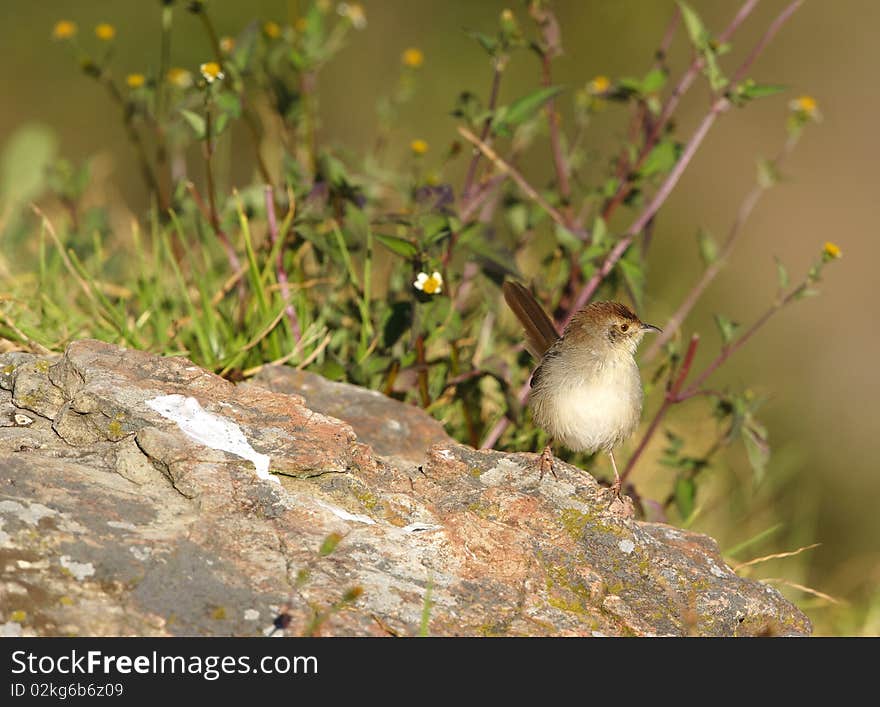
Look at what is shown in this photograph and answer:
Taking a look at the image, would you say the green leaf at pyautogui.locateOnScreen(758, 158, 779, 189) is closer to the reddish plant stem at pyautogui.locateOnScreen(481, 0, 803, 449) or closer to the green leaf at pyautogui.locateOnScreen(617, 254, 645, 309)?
the reddish plant stem at pyautogui.locateOnScreen(481, 0, 803, 449)

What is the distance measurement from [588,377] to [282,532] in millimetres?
1535

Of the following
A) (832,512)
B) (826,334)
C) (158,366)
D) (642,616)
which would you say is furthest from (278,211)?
(826,334)

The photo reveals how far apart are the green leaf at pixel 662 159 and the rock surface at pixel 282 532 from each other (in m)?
1.55

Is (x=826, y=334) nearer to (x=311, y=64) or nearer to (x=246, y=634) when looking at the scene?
(x=311, y=64)

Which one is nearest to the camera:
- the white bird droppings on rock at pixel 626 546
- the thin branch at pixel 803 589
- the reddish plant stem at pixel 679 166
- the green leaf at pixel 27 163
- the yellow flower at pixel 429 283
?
the white bird droppings on rock at pixel 626 546

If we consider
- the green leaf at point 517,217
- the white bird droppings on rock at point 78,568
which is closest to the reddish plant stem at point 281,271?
the green leaf at point 517,217

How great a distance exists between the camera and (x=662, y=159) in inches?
185

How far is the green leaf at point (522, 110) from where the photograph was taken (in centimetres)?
447

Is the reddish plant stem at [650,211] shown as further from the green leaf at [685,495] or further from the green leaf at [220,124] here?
the green leaf at [220,124]

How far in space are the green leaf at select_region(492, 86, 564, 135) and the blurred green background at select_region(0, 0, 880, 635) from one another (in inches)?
107

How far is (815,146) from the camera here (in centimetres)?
987

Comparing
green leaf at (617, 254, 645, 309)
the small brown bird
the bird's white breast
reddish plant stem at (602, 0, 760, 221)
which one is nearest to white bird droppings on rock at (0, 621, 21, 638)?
the small brown bird

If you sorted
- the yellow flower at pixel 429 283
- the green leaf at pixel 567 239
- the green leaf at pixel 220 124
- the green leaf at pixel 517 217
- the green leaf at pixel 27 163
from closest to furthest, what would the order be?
the yellow flower at pixel 429 283 → the green leaf at pixel 220 124 → the green leaf at pixel 567 239 → the green leaf at pixel 517 217 → the green leaf at pixel 27 163

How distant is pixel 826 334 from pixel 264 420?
20.2 feet
